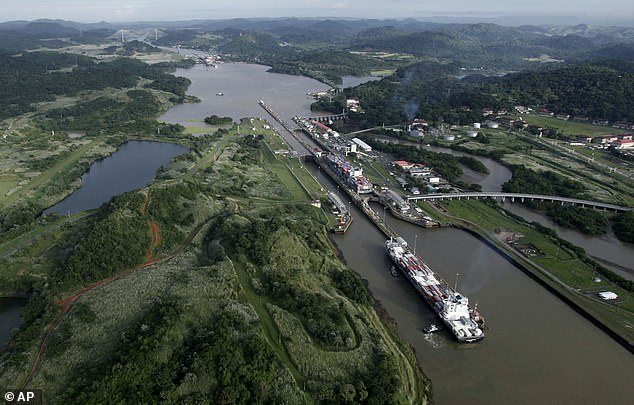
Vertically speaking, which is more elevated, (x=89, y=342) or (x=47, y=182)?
(x=89, y=342)

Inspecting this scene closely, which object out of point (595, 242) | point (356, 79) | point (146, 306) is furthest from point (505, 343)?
point (356, 79)

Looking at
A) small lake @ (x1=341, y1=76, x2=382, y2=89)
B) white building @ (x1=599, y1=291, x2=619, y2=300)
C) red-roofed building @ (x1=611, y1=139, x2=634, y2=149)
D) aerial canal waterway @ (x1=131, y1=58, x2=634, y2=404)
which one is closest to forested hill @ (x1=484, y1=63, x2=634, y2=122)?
red-roofed building @ (x1=611, y1=139, x2=634, y2=149)

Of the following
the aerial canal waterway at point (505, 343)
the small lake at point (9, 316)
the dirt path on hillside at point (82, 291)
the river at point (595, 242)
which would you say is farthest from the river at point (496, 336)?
the small lake at point (9, 316)

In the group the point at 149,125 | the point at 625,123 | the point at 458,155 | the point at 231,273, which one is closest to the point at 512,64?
the point at 625,123

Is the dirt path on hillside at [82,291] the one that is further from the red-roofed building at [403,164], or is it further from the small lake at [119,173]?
the red-roofed building at [403,164]

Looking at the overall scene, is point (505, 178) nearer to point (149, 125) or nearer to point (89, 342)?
point (89, 342)

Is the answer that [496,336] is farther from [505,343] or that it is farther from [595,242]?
[595,242]
